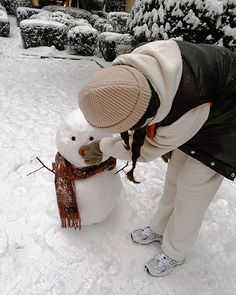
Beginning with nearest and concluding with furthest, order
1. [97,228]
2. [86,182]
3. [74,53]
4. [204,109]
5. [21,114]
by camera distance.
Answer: [204,109] → [86,182] → [97,228] → [21,114] → [74,53]

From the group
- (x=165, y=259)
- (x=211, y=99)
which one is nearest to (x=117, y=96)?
(x=211, y=99)

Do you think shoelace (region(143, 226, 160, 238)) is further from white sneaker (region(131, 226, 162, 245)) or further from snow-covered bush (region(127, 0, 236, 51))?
snow-covered bush (region(127, 0, 236, 51))

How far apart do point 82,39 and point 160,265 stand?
5.84 meters

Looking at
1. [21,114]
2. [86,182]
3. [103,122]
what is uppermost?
[103,122]

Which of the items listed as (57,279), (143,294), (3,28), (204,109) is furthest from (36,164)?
(3,28)

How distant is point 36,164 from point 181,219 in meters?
1.45

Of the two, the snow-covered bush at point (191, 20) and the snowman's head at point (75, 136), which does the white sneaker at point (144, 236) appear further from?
the snow-covered bush at point (191, 20)

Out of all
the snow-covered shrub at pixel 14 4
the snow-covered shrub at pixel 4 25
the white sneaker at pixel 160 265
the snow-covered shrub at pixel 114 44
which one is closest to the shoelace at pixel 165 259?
the white sneaker at pixel 160 265

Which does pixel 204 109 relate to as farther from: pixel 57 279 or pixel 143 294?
pixel 57 279

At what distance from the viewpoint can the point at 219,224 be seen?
217 cm

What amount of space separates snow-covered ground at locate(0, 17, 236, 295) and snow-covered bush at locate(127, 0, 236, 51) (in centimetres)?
149

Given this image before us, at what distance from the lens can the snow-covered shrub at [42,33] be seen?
Result: 6.50m

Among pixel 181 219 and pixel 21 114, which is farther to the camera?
pixel 21 114

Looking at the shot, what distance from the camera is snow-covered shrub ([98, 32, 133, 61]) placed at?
6.35 meters
